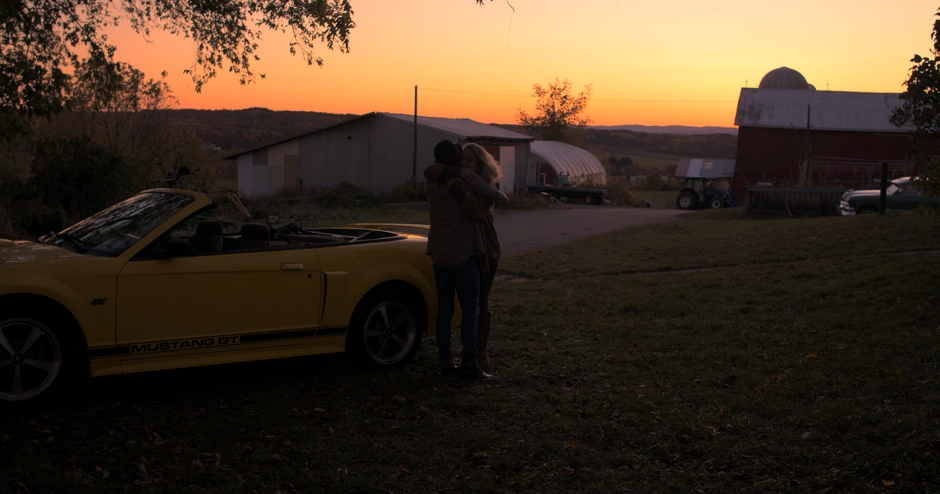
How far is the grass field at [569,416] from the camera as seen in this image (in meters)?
4.24

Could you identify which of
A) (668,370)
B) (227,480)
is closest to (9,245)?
(227,480)

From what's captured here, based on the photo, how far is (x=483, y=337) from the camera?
6.38 metres

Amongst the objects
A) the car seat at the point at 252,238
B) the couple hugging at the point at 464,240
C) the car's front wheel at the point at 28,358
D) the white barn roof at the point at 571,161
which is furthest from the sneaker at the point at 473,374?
the white barn roof at the point at 571,161

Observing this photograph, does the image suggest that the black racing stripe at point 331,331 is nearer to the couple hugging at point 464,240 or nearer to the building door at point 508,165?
the couple hugging at point 464,240

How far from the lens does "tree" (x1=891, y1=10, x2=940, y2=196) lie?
Answer: 332 inches

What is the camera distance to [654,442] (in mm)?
4848

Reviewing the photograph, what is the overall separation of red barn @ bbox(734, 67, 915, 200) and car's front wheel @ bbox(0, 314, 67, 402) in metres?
43.6

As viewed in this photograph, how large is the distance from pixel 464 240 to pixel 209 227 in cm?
182

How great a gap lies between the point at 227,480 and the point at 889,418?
12.8ft

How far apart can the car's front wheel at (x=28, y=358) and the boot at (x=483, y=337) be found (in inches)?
115

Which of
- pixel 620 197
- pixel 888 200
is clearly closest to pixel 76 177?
pixel 888 200

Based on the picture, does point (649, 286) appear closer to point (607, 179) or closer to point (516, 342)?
point (516, 342)

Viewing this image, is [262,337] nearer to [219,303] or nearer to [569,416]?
[219,303]

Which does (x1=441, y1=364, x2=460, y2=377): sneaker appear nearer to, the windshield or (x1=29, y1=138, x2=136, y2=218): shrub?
the windshield
